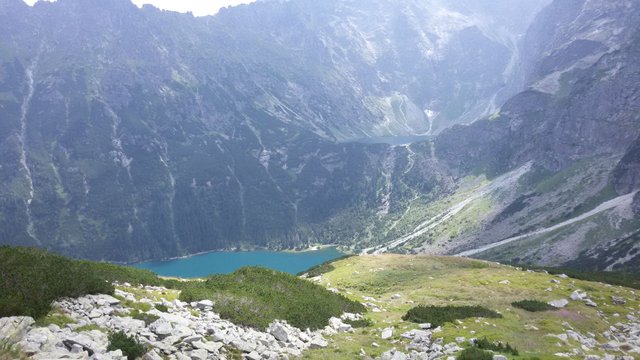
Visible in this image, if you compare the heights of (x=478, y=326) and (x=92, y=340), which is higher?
(x=92, y=340)

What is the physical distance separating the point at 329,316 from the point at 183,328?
17434mm

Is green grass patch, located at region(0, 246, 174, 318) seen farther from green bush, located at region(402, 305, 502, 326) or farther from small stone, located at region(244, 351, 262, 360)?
green bush, located at region(402, 305, 502, 326)

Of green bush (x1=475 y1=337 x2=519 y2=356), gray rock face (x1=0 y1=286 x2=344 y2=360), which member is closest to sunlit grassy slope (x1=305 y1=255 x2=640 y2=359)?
green bush (x1=475 y1=337 x2=519 y2=356)

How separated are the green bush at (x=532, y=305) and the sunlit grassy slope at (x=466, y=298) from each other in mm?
961

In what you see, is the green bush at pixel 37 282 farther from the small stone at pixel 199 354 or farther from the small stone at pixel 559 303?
the small stone at pixel 559 303

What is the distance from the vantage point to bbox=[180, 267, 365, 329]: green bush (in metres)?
35.7

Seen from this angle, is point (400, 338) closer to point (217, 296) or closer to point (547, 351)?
point (547, 351)

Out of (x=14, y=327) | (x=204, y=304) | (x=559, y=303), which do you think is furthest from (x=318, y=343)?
(x=559, y=303)

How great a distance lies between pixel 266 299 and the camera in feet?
134

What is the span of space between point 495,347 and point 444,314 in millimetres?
10893

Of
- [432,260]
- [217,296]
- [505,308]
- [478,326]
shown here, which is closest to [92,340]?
[217,296]

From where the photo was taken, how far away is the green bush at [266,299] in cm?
3569

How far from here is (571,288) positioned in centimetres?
6481

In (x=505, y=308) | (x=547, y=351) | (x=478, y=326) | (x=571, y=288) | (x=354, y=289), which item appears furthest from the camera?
(x=354, y=289)
